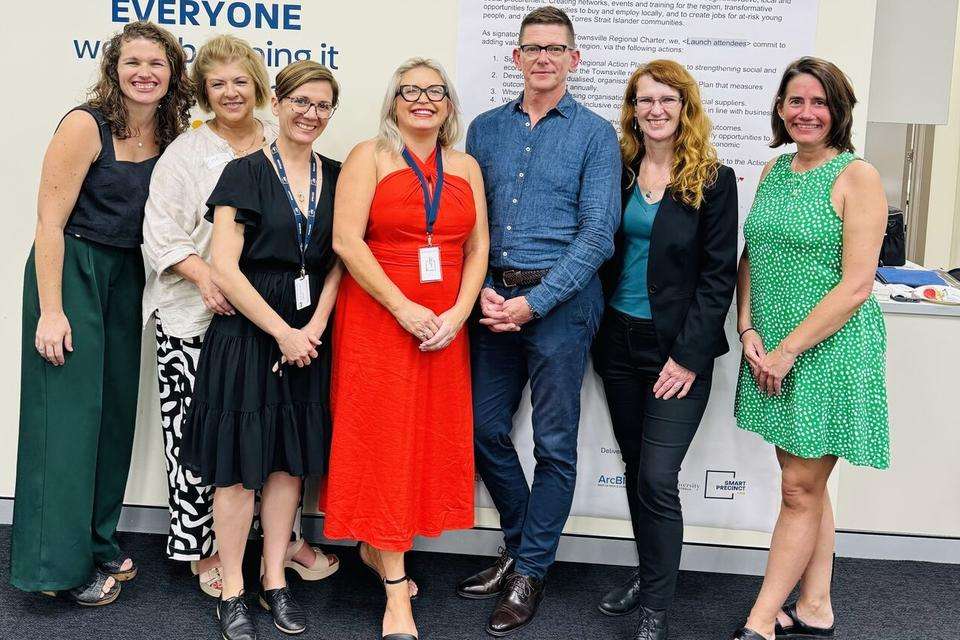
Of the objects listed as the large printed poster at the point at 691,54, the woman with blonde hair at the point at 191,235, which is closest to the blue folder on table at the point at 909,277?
the large printed poster at the point at 691,54

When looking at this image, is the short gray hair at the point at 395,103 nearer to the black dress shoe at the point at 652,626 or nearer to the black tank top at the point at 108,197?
the black tank top at the point at 108,197

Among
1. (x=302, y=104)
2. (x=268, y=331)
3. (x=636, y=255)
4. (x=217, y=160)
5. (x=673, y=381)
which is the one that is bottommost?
(x=673, y=381)

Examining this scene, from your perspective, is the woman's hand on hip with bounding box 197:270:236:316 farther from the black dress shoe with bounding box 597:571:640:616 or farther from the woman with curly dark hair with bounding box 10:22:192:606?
the black dress shoe with bounding box 597:571:640:616

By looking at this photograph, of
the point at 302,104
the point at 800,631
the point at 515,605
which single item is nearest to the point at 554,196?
the point at 302,104

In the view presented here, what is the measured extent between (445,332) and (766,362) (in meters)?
0.90

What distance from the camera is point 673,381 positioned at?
8.16 ft

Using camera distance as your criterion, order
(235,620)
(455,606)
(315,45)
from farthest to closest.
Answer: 1. (315,45)
2. (455,606)
3. (235,620)

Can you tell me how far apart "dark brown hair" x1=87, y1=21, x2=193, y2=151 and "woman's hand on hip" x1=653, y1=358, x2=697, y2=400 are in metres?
1.68

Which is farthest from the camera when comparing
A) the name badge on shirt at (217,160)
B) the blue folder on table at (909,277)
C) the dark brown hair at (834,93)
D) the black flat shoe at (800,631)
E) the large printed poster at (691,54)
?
the blue folder on table at (909,277)

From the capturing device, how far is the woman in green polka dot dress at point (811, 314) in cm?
225

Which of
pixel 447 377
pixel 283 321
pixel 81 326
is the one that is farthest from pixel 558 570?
pixel 81 326

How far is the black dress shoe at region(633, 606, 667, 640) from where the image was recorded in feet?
8.39

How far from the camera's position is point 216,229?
Result: 7.86 ft

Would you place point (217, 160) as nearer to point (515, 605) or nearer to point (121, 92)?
point (121, 92)
